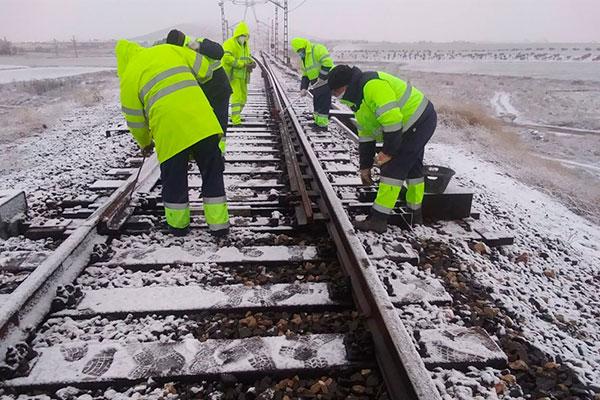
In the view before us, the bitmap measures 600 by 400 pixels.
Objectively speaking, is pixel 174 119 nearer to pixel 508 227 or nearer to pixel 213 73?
pixel 213 73

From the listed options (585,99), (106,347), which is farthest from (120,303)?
(585,99)

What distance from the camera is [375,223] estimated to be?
3.93 metres

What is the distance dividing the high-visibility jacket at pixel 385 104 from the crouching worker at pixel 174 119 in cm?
136

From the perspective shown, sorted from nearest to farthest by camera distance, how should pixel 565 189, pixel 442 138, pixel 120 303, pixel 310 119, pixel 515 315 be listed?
pixel 120 303 < pixel 515 315 < pixel 565 189 < pixel 310 119 < pixel 442 138

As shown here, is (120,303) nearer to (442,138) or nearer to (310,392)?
(310,392)

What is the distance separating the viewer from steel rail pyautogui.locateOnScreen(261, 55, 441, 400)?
1.93 m

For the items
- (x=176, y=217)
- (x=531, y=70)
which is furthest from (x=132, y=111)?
(x=531, y=70)

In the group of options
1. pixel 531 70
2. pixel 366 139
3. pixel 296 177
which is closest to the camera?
pixel 366 139

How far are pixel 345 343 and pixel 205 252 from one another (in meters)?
1.45

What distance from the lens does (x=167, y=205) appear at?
367cm

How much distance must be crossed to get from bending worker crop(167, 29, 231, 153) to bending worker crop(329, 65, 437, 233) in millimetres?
1379

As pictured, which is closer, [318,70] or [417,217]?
[417,217]

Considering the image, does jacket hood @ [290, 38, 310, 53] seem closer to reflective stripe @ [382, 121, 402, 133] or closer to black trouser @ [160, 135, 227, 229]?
reflective stripe @ [382, 121, 402, 133]

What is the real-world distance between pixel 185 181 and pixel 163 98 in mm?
726
